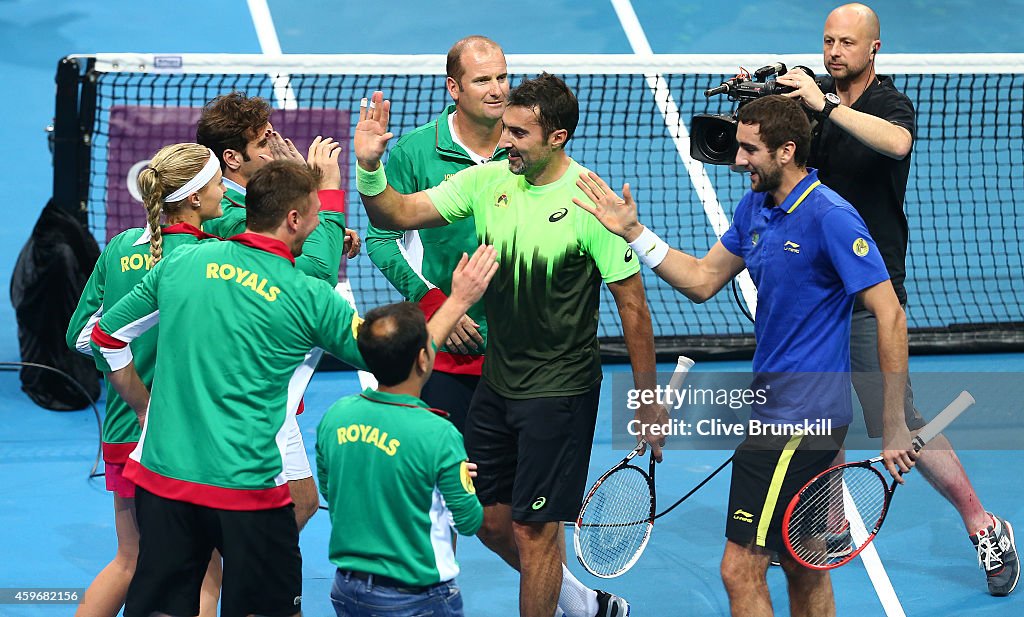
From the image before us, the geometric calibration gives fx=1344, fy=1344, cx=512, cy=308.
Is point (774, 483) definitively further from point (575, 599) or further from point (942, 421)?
point (575, 599)

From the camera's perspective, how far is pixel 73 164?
30.2 feet

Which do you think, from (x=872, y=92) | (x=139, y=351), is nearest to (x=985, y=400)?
(x=872, y=92)

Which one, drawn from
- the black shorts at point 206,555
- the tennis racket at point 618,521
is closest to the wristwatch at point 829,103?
the tennis racket at point 618,521

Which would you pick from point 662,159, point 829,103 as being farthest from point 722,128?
point 662,159

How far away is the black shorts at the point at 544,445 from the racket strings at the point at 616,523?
0.32 meters

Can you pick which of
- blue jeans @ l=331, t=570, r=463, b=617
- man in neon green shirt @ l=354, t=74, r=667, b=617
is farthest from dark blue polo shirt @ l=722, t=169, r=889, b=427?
blue jeans @ l=331, t=570, r=463, b=617

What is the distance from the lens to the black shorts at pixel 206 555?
4.81 metres

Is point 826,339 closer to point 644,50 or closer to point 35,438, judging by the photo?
point 35,438

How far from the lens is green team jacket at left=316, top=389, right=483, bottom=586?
14.8 feet

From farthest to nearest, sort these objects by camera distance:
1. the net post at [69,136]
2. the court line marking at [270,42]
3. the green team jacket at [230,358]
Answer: the court line marking at [270,42]
the net post at [69,136]
the green team jacket at [230,358]

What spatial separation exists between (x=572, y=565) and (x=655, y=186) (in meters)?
5.80

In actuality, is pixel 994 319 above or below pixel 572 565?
above

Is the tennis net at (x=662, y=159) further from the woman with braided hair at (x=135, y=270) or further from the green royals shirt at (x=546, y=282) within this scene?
the woman with braided hair at (x=135, y=270)

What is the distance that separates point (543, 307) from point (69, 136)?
4808mm
